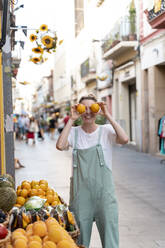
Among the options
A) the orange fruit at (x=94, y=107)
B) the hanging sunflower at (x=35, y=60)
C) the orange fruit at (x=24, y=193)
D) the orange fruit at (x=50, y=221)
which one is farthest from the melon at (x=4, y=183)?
the hanging sunflower at (x=35, y=60)

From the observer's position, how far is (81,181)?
137 inches

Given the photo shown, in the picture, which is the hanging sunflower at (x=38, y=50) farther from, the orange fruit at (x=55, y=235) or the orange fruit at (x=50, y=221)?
the orange fruit at (x=55, y=235)

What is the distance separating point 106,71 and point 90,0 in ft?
33.3

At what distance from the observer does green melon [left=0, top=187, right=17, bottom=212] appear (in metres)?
3.35

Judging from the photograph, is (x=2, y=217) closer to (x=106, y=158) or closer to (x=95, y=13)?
(x=106, y=158)

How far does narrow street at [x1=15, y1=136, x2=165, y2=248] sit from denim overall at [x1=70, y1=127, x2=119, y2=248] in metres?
1.40

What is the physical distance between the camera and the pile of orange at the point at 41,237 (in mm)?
2525

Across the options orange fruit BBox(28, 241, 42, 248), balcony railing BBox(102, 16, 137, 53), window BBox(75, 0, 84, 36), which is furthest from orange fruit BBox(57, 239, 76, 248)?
window BBox(75, 0, 84, 36)

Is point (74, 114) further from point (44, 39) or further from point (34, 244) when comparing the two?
point (44, 39)

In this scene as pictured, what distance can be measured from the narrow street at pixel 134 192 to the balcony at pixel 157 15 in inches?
183

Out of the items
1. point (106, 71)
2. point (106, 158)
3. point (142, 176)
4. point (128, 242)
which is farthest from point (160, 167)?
point (106, 71)

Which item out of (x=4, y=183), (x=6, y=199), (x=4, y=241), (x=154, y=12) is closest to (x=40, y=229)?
(x=4, y=241)

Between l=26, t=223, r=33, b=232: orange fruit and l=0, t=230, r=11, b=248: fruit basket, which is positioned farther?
l=26, t=223, r=33, b=232: orange fruit

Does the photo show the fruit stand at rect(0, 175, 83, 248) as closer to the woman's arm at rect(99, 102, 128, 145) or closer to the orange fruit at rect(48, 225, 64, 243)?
the orange fruit at rect(48, 225, 64, 243)
